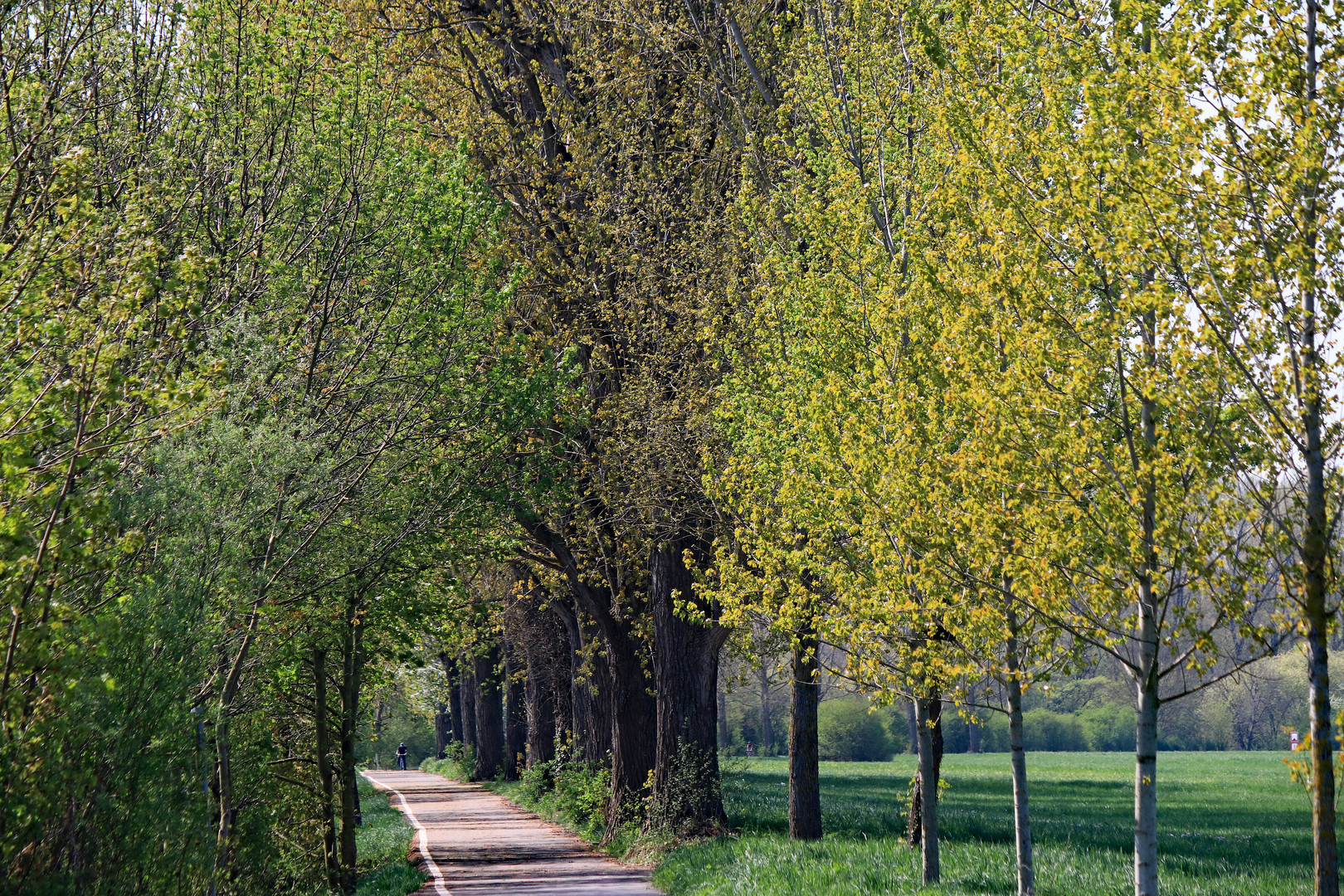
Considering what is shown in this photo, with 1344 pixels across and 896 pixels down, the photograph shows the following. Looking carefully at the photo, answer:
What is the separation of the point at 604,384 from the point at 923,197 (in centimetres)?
832

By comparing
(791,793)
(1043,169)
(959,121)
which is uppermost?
(959,121)

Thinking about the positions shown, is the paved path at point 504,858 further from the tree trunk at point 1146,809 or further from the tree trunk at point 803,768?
the tree trunk at point 1146,809

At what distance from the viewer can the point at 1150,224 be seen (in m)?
7.19

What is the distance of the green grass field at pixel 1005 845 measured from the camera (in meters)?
12.0

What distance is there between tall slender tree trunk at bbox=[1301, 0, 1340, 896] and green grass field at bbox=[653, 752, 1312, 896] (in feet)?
16.1

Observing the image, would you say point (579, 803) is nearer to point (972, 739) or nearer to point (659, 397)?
point (659, 397)

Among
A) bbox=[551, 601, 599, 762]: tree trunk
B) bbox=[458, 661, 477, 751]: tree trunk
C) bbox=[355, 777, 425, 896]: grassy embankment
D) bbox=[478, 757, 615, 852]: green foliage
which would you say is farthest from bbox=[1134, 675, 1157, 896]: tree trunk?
bbox=[458, 661, 477, 751]: tree trunk

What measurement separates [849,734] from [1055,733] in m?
26.1

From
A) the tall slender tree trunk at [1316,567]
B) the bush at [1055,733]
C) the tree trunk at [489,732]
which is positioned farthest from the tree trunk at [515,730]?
the bush at [1055,733]

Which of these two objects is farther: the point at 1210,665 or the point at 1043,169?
the point at 1043,169

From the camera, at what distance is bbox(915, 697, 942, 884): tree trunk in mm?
11758

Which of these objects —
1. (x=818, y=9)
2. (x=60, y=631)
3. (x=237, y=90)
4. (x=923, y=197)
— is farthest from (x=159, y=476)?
(x=818, y=9)

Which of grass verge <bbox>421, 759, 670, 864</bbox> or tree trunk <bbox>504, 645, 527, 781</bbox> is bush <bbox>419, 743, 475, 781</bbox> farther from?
grass verge <bbox>421, 759, 670, 864</bbox>

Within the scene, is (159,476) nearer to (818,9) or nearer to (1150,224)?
(1150,224)
